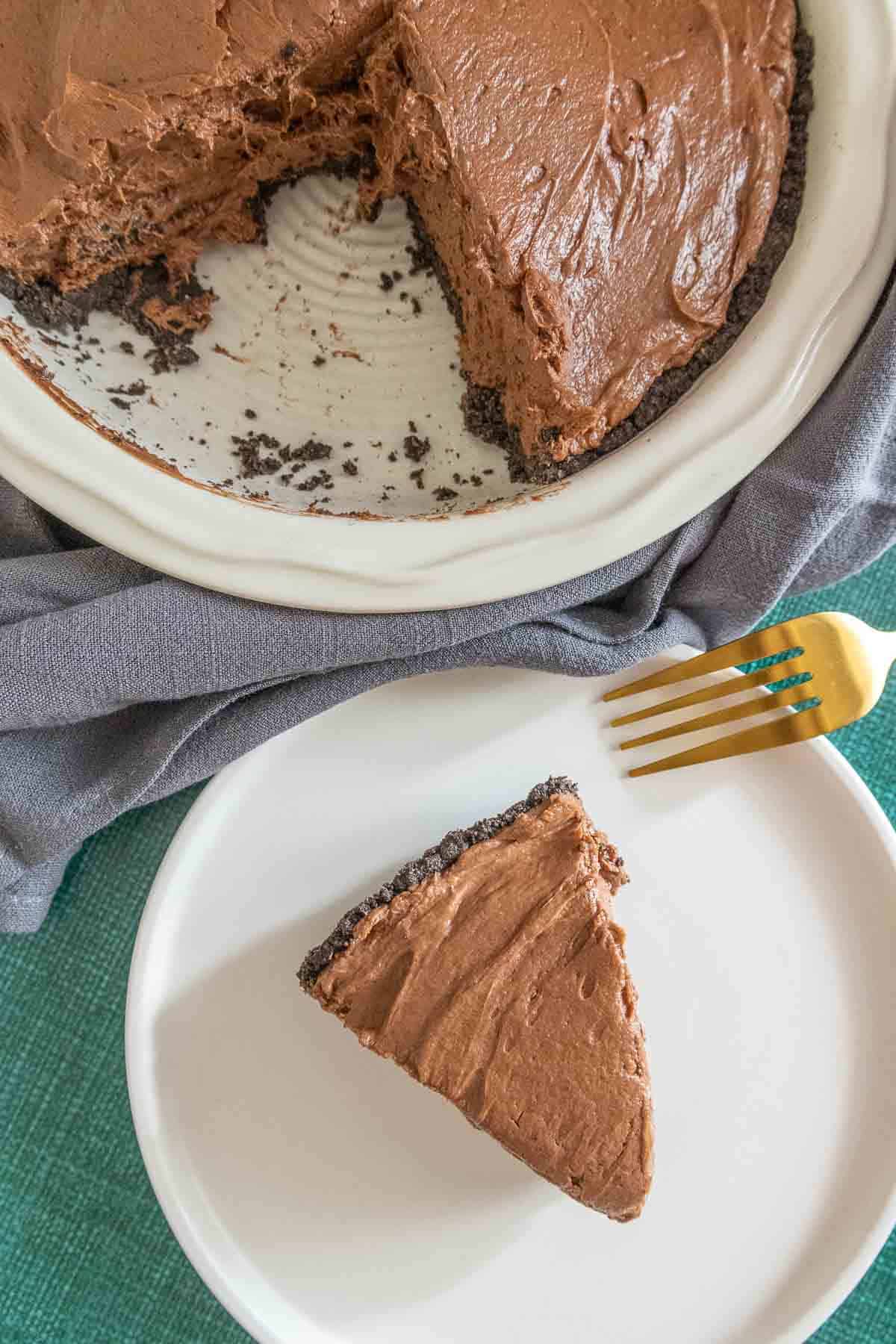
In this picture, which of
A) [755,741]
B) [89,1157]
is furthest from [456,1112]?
[755,741]

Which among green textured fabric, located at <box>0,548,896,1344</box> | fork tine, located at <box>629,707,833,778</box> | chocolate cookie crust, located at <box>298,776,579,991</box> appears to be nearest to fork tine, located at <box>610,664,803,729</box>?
fork tine, located at <box>629,707,833,778</box>

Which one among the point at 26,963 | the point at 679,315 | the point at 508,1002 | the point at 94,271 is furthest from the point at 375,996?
the point at 94,271

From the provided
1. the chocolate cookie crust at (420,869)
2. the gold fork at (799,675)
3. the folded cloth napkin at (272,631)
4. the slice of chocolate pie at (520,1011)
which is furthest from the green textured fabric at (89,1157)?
the gold fork at (799,675)

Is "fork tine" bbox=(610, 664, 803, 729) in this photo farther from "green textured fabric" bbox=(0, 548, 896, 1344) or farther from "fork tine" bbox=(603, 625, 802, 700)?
"green textured fabric" bbox=(0, 548, 896, 1344)

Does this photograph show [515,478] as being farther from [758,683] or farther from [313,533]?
Result: [758,683]

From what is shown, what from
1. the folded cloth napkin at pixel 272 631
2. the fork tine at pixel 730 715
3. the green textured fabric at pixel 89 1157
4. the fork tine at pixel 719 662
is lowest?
the green textured fabric at pixel 89 1157

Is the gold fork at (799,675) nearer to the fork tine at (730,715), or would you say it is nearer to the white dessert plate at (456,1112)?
the fork tine at (730,715)
